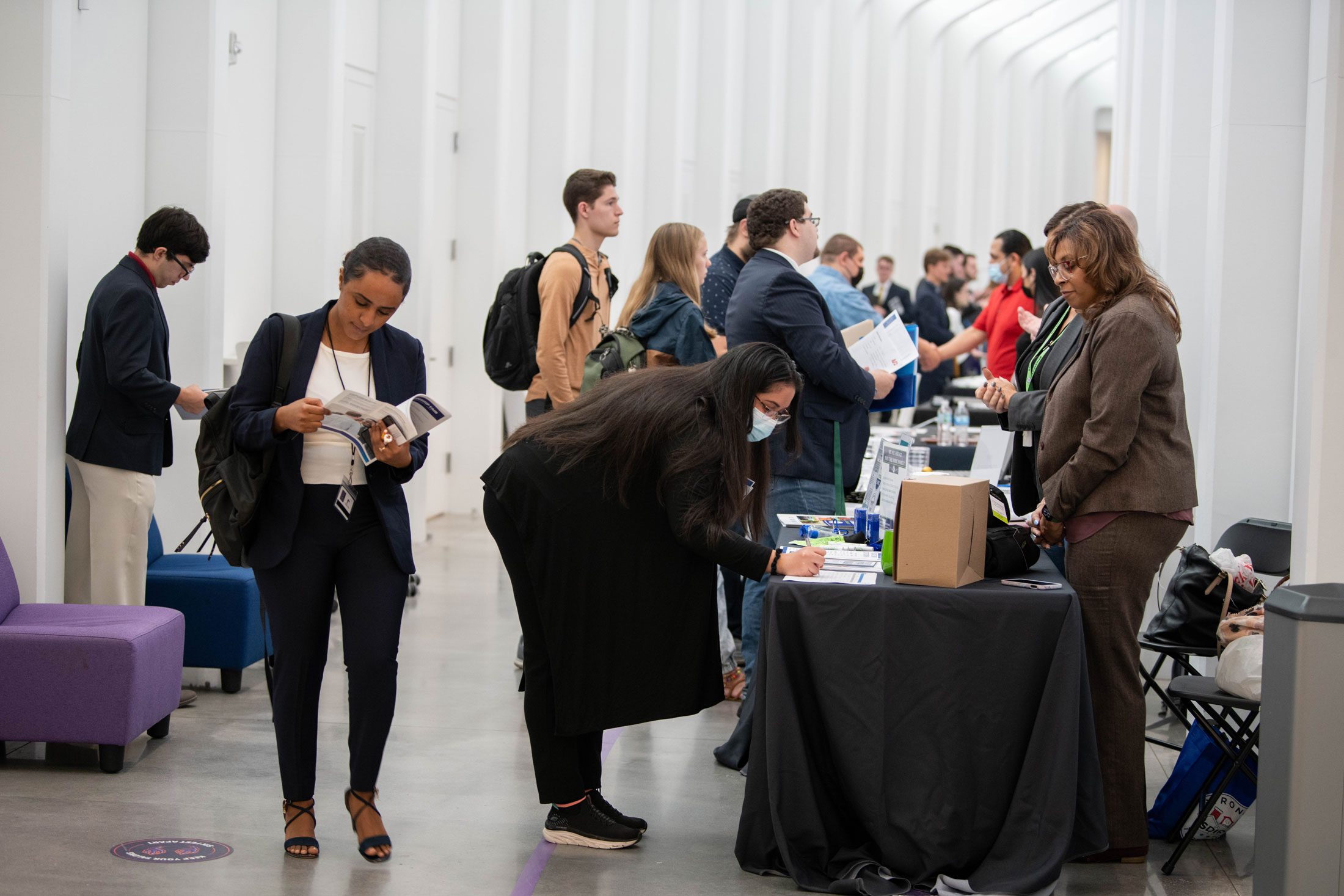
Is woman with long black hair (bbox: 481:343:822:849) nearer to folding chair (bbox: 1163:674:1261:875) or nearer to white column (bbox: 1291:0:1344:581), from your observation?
folding chair (bbox: 1163:674:1261:875)

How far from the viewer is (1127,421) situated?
3.25 metres

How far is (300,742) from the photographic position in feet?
10.7

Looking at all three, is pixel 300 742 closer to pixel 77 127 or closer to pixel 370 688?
pixel 370 688

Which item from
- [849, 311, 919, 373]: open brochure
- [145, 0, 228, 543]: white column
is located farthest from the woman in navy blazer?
[145, 0, 228, 543]: white column

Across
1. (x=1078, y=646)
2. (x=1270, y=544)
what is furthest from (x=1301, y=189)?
(x=1078, y=646)

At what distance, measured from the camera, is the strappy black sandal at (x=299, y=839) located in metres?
3.29

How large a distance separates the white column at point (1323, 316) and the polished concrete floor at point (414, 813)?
34.3 inches

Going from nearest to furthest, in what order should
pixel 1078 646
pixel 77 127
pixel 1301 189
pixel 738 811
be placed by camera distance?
pixel 1078 646 < pixel 738 811 < pixel 1301 189 < pixel 77 127

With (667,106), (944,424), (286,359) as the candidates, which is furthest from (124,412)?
(667,106)

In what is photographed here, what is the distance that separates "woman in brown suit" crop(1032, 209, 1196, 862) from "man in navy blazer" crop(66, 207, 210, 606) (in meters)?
2.79

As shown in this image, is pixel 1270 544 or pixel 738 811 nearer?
pixel 738 811

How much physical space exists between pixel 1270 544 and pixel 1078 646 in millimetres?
1621

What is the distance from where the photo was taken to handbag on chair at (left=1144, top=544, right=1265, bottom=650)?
3.90 meters

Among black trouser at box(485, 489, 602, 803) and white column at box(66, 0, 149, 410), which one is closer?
black trouser at box(485, 489, 602, 803)
